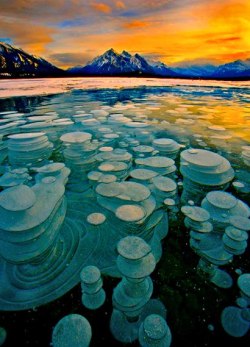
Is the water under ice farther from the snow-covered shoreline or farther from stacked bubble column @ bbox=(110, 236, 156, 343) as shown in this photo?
the snow-covered shoreline

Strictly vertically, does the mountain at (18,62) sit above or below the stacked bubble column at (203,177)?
above

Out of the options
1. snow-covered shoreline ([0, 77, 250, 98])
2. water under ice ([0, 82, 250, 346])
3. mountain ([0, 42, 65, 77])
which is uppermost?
mountain ([0, 42, 65, 77])

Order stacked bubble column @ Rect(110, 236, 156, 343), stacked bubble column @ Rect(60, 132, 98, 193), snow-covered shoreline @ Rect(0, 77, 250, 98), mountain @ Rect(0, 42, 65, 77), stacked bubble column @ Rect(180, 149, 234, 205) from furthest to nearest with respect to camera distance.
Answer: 1. mountain @ Rect(0, 42, 65, 77)
2. snow-covered shoreline @ Rect(0, 77, 250, 98)
3. stacked bubble column @ Rect(60, 132, 98, 193)
4. stacked bubble column @ Rect(180, 149, 234, 205)
5. stacked bubble column @ Rect(110, 236, 156, 343)

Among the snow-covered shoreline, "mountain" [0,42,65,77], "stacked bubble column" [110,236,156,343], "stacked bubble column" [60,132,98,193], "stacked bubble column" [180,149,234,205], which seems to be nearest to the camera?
"stacked bubble column" [110,236,156,343]

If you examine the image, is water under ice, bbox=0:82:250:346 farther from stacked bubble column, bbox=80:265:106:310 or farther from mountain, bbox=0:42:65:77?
mountain, bbox=0:42:65:77

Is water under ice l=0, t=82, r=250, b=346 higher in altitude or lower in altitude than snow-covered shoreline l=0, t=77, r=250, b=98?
lower

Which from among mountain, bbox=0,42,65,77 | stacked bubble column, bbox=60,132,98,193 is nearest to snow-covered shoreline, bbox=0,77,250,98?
stacked bubble column, bbox=60,132,98,193

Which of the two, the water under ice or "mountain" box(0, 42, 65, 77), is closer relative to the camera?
the water under ice

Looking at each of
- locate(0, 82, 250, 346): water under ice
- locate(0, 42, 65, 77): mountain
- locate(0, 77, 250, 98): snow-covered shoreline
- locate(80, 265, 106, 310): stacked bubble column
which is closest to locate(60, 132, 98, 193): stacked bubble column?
locate(0, 82, 250, 346): water under ice

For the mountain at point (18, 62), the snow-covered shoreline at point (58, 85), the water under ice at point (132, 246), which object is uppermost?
the mountain at point (18, 62)

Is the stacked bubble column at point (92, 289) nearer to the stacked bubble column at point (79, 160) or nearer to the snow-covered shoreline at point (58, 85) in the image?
the stacked bubble column at point (79, 160)

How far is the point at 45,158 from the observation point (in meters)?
4.67

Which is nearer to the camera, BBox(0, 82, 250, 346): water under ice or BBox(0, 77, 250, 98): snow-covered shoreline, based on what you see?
BBox(0, 82, 250, 346): water under ice

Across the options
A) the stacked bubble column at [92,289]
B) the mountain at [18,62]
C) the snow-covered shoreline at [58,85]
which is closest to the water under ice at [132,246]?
the stacked bubble column at [92,289]
